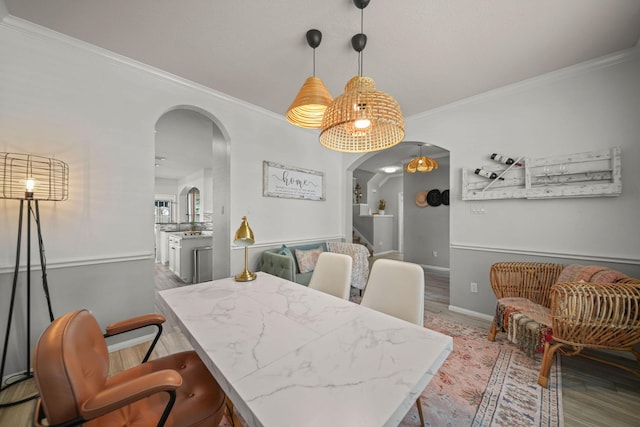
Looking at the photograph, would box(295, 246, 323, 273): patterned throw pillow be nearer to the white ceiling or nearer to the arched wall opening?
the arched wall opening

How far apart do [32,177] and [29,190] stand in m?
0.19

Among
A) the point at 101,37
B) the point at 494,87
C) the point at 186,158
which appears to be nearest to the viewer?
the point at 101,37

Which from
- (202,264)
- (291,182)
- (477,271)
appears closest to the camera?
(477,271)

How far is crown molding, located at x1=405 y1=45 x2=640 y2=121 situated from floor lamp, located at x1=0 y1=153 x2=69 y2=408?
13.4 feet

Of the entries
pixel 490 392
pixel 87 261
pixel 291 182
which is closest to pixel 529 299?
pixel 490 392

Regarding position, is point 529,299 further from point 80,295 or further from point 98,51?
point 98,51

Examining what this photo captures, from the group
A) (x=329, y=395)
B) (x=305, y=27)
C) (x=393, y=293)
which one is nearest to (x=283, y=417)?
(x=329, y=395)

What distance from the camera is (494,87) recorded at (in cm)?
277

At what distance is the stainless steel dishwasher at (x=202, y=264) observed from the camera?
423 centimetres

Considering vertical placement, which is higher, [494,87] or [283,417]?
[494,87]

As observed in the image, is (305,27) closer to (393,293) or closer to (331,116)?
(331,116)

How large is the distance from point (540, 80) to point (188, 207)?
9.72m

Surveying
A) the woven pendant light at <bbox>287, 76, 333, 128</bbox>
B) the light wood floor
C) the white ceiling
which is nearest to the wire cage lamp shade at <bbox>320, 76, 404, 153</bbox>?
the woven pendant light at <bbox>287, 76, 333, 128</bbox>

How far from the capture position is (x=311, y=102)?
4.92 feet
